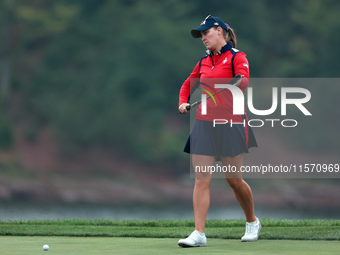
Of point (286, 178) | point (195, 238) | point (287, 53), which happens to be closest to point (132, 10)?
point (287, 53)

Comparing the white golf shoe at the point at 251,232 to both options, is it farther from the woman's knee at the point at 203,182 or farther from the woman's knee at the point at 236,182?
the woman's knee at the point at 203,182

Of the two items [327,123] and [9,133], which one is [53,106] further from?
[327,123]

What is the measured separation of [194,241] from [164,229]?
7.15 feet

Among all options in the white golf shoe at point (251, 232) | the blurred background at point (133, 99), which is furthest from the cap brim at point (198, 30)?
the blurred background at point (133, 99)

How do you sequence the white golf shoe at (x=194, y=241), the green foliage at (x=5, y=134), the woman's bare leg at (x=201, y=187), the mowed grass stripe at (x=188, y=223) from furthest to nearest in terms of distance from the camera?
1. the green foliage at (x=5, y=134)
2. the mowed grass stripe at (x=188, y=223)
3. the woman's bare leg at (x=201, y=187)
4. the white golf shoe at (x=194, y=241)

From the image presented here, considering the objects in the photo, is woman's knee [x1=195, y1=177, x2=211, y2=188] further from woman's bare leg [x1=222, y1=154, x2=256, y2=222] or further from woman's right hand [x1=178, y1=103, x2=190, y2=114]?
woman's right hand [x1=178, y1=103, x2=190, y2=114]

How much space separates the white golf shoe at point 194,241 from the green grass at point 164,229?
0.81m

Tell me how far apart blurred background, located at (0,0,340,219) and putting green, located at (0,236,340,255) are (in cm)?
2659

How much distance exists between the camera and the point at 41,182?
37.1m

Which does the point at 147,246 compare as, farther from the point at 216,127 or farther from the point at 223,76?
the point at 223,76

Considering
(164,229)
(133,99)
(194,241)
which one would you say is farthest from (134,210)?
(194,241)

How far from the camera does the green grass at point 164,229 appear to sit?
6667mm

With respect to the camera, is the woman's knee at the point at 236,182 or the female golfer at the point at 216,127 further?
the woman's knee at the point at 236,182

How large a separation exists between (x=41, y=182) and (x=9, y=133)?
2.73 m
